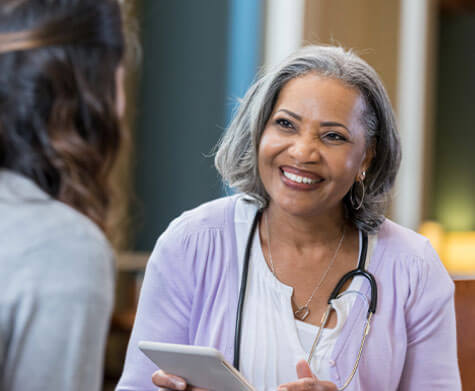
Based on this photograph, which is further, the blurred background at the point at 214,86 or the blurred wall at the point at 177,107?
the blurred wall at the point at 177,107

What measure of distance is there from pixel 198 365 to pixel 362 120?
0.73 m

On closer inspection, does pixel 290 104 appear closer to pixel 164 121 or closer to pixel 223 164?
pixel 223 164

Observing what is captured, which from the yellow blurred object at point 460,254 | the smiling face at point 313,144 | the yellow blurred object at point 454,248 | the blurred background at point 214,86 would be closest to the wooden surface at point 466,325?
the smiling face at point 313,144

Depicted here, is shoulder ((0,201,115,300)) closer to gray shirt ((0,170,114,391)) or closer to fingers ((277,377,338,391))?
gray shirt ((0,170,114,391))

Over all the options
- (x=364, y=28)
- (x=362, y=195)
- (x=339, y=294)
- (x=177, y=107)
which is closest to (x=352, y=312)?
(x=339, y=294)

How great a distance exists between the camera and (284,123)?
1.69 metres

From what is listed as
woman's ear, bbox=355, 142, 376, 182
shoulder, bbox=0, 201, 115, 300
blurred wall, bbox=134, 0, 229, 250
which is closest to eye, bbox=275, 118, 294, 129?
woman's ear, bbox=355, 142, 376, 182

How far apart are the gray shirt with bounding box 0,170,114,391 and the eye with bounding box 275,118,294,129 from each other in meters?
0.88

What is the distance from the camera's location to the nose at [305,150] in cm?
163

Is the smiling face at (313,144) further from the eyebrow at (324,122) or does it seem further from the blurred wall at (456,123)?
the blurred wall at (456,123)

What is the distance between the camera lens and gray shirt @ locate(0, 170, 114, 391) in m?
0.83

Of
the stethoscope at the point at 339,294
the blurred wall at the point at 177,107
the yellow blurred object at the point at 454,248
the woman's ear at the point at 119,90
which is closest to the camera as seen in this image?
the woman's ear at the point at 119,90

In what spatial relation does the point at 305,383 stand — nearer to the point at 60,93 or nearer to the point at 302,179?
the point at 302,179

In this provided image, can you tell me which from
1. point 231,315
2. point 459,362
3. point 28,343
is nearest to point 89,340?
point 28,343
